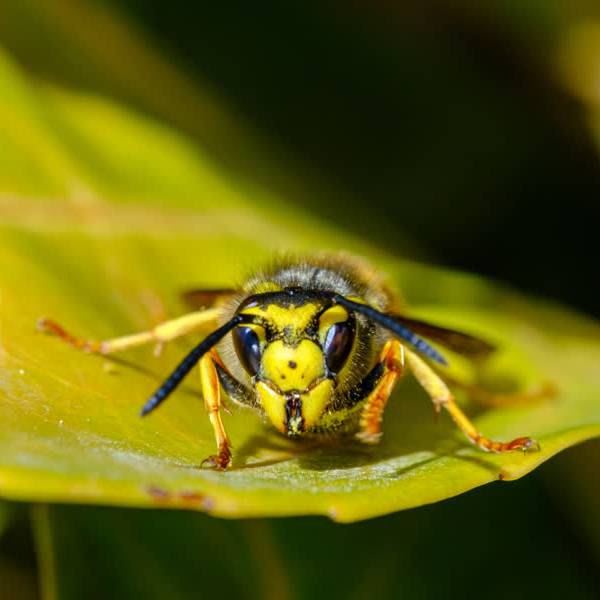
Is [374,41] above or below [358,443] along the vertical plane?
above

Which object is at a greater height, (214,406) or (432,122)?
(432,122)

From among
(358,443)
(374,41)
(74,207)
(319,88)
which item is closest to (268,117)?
(319,88)

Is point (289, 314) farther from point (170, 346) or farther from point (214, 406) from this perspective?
point (170, 346)

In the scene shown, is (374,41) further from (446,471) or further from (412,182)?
(446,471)

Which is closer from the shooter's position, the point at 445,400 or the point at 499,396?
the point at 445,400

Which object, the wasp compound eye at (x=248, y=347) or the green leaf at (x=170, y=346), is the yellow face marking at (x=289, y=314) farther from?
the green leaf at (x=170, y=346)

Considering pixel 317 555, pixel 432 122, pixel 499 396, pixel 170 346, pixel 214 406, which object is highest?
pixel 432 122

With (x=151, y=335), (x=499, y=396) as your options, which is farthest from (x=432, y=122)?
(x=151, y=335)

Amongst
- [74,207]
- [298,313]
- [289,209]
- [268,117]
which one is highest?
[268,117]

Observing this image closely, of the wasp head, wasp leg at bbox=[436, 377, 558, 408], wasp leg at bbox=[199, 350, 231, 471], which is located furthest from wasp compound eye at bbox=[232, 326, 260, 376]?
wasp leg at bbox=[436, 377, 558, 408]
